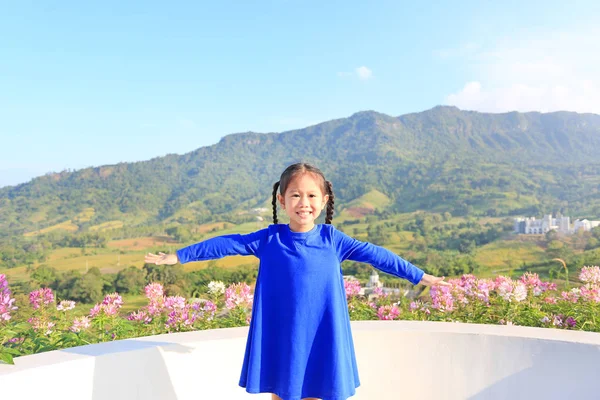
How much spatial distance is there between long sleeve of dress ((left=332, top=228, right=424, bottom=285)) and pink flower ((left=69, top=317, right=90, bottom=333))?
2.08 m

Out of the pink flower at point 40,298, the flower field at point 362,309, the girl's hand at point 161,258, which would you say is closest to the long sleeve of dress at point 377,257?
the girl's hand at point 161,258

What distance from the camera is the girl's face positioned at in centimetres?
162

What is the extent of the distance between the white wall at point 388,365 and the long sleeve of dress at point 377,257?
76cm

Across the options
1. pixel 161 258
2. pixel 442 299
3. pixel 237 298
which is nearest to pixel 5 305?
pixel 237 298

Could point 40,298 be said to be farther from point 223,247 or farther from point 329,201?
point 329,201

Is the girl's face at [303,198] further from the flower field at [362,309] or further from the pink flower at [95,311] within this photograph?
the pink flower at [95,311]

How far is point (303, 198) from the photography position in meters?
1.62

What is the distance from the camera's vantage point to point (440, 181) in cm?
4631

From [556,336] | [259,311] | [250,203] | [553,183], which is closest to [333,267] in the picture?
[259,311]

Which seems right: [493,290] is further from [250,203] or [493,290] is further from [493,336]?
[250,203]

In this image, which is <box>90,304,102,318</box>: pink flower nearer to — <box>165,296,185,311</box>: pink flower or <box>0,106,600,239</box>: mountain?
<box>165,296,185,311</box>: pink flower

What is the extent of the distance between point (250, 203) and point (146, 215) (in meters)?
8.03

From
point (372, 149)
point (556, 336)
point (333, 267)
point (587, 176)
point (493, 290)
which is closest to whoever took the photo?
point (333, 267)

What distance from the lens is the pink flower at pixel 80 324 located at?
10.4 ft
